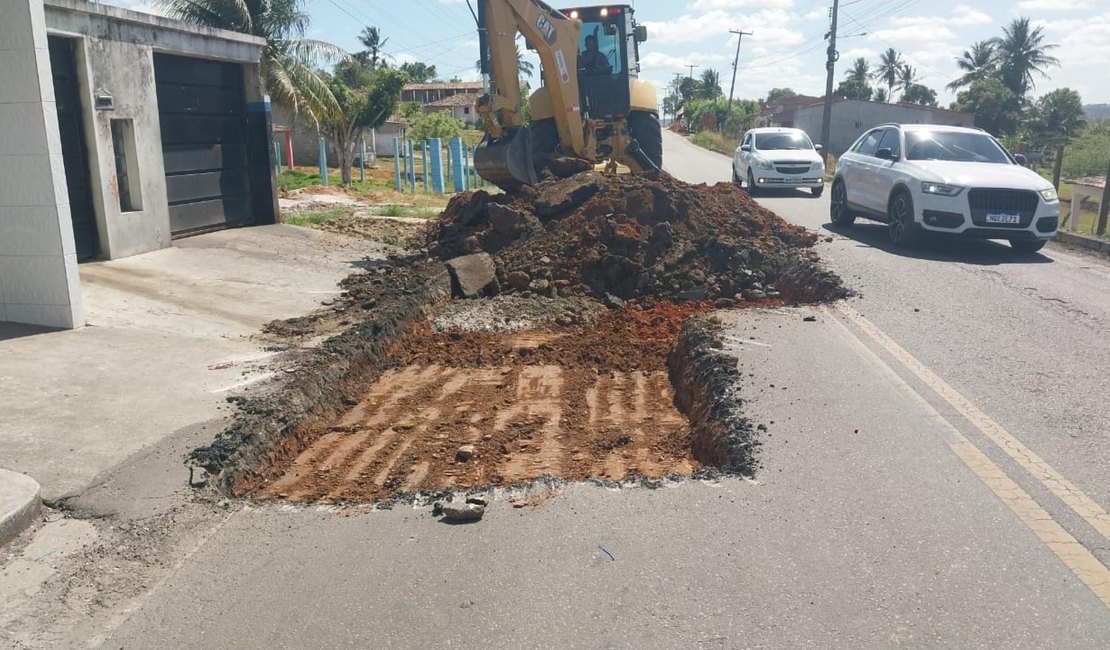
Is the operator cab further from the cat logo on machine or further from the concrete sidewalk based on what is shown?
the concrete sidewalk

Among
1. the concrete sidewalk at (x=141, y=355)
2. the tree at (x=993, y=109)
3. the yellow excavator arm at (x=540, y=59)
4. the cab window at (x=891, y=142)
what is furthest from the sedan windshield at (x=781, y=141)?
the tree at (x=993, y=109)

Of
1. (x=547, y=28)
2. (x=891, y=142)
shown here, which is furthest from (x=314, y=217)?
(x=891, y=142)

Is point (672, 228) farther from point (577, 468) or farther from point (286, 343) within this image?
point (577, 468)

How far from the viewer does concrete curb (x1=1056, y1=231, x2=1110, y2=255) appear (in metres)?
14.5

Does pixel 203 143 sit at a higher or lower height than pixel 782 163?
higher

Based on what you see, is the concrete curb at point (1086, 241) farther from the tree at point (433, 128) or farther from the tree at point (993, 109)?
the tree at point (993, 109)

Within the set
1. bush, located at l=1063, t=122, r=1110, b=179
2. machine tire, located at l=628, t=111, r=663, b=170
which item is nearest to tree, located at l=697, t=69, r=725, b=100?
bush, located at l=1063, t=122, r=1110, b=179

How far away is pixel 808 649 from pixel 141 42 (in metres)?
12.2

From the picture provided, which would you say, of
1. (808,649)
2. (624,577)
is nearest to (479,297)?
(624,577)

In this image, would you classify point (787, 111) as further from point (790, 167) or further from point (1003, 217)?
point (1003, 217)

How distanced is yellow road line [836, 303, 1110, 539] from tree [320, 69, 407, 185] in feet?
110

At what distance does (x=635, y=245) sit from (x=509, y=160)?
309cm

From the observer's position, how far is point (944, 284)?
10.9 m

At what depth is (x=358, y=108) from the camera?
39.0m
